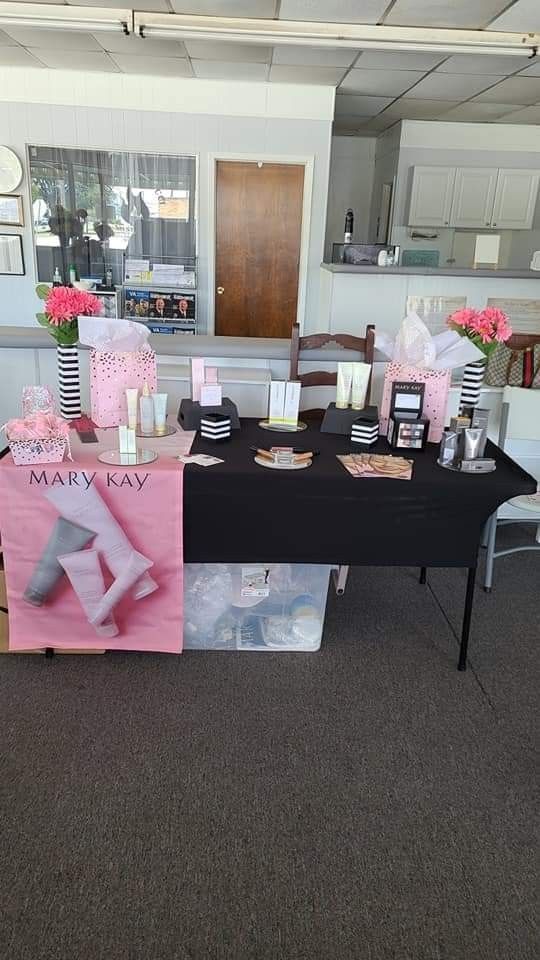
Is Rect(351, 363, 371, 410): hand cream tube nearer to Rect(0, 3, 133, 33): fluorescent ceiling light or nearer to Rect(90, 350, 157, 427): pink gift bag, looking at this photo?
Rect(90, 350, 157, 427): pink gift bag

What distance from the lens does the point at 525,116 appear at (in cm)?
587

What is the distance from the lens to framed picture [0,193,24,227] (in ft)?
17.9

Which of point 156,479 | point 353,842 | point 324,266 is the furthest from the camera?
point 324,266

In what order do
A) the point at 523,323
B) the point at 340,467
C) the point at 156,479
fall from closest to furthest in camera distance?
the point at 156,479
the point at 340,467
the point at 523,323

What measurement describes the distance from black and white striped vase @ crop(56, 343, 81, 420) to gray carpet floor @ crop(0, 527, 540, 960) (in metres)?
0.91

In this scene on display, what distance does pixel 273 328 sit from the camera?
6.10m

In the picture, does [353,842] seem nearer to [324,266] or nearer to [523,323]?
[523,323]

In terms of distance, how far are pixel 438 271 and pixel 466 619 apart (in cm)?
267

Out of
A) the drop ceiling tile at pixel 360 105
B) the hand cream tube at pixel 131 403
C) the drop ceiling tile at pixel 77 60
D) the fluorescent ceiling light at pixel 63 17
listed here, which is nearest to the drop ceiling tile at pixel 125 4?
the fluorescent ceiling light at pixel 63 17

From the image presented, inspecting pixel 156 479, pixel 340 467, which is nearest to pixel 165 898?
pixel 156 479

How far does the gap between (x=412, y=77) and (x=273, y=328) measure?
2.25 meters

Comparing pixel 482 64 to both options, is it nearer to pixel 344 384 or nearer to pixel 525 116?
pixel 525 116

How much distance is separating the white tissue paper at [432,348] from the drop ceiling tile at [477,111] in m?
4.12

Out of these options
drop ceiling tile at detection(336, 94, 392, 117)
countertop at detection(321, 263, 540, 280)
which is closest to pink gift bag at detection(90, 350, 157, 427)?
countertop at detection(321, 263, 540, 280)
